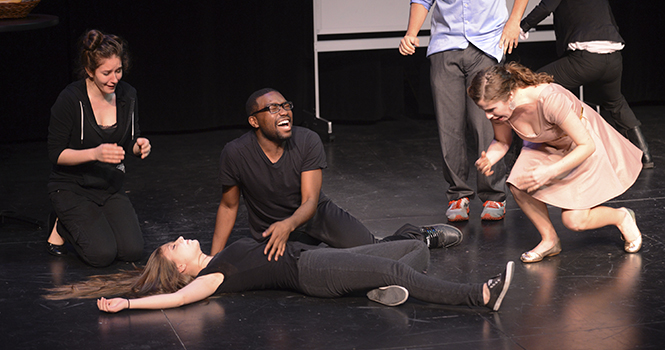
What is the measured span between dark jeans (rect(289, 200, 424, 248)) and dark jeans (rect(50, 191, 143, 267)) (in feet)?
2.51

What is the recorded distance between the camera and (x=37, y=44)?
Result: 5645mm

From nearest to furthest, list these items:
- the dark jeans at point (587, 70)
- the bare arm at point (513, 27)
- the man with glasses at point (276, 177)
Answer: the man with glasses at point (276, 177) → the bare arm at point (513, 27) → the dark jeans at point (587, 70)

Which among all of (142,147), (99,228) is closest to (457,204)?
(142,147)

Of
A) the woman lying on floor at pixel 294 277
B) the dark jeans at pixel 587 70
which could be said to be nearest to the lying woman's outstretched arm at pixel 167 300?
the woman lying on floor at pixel 294 277

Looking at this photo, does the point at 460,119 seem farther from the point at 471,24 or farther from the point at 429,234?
the point at 429,234

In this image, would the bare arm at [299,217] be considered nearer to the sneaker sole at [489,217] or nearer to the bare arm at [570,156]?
the bare arm at [570,156]

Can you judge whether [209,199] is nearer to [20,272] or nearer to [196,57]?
[20,272]

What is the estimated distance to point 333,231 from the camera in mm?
3207

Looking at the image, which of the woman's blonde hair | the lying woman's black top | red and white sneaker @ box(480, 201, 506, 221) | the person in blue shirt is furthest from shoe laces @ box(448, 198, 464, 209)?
the lying woman's black top

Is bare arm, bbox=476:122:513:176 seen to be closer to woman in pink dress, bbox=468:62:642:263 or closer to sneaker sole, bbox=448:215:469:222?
woman in pink dress, bbox=468:62:642:263

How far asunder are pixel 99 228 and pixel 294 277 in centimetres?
109

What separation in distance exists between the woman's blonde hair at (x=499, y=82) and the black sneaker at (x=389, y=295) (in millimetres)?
821

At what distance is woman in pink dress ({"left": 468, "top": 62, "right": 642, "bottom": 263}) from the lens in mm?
3014

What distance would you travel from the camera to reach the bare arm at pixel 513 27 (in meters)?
3.71
